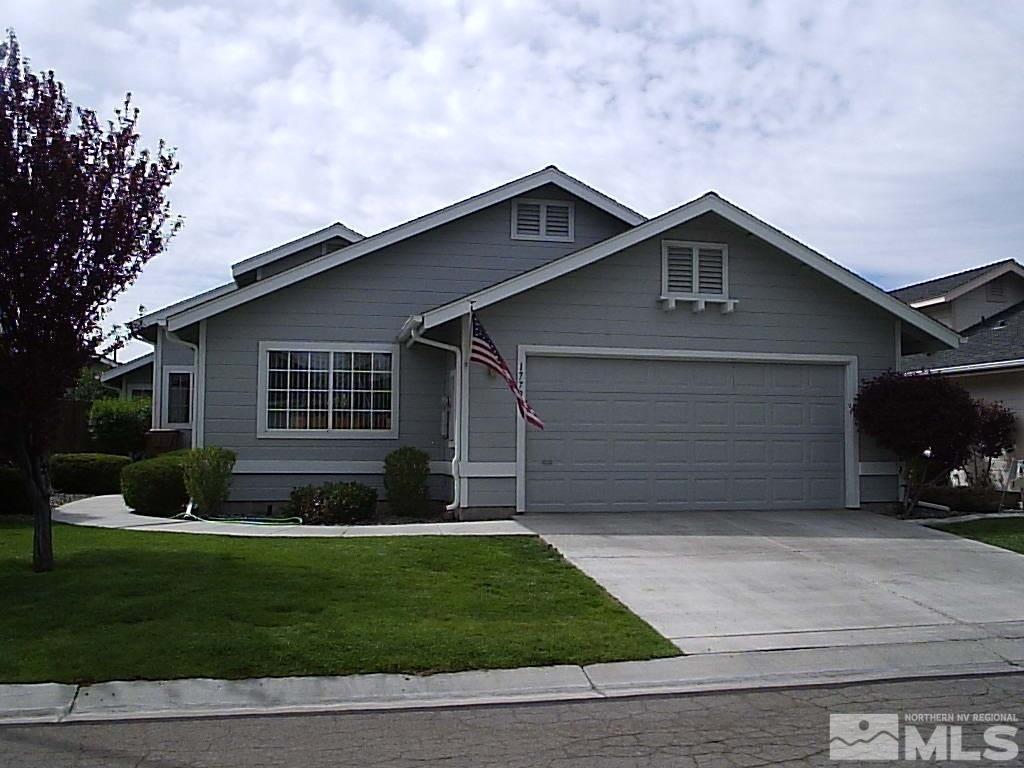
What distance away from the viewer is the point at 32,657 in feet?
25.7

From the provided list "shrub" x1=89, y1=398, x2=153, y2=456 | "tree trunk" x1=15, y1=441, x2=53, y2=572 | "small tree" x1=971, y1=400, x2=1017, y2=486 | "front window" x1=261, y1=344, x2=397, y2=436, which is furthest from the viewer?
"shrub" x1=89, y1=398, x2=153, y2=456

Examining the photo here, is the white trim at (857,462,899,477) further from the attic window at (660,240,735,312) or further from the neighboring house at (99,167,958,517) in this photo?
the attic window at (660,240,735,312)

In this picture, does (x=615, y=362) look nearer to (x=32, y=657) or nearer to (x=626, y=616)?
(x=626, y=616)

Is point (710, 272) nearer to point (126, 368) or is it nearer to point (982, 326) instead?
point (982, 326)

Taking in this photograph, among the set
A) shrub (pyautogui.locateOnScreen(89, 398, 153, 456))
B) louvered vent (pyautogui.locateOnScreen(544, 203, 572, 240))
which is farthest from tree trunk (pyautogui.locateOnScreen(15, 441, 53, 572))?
shrub (pyautogui.locateOnScreen(89, 398, 153, 456))

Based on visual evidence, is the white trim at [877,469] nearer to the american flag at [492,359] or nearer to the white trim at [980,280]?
the american flag at [492,359]

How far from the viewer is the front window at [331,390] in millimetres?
16922

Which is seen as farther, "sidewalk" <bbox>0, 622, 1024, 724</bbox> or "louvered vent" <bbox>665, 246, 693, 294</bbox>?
"louvered vent" <bbox>665, 246, 693, 294</bbox>

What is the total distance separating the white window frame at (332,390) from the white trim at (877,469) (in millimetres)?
7289

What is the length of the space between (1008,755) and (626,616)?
12.6 feet

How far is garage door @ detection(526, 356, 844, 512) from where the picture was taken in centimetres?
1530

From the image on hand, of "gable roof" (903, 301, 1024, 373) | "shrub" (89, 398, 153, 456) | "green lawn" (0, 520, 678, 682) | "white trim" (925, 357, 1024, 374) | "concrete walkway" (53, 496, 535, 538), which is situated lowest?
"green lawn" (0, 520, 678, 682)

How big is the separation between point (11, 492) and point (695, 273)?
10979 mm

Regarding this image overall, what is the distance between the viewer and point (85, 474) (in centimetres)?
2077
